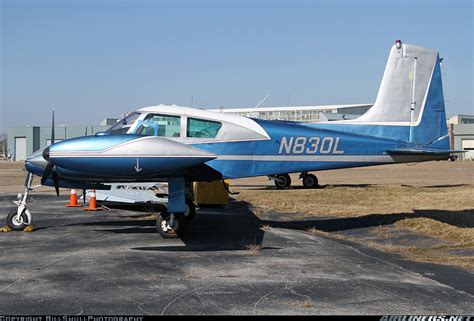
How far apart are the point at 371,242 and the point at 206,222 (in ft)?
15.3

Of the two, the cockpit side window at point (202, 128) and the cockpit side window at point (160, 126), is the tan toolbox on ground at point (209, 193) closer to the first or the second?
the cockpit side window at point (202, 128)

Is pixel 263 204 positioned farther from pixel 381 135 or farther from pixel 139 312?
pixel 139 312

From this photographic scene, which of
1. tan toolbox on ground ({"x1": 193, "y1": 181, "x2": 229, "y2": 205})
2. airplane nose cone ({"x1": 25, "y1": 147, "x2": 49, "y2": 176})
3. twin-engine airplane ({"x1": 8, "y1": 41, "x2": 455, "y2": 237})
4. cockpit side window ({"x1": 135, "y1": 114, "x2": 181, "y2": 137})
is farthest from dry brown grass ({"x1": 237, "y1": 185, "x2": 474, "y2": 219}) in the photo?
airplane nose cone ({"x1": 25, "y1": 147, "x2": 49, "y2": 176})

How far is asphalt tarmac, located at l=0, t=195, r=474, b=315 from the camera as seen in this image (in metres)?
6.86

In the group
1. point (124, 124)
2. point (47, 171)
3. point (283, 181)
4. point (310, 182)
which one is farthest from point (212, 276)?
point (283, 181)

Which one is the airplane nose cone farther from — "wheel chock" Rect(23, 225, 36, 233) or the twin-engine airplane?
"wheel chock" Rect(23, 225, 36, 233)

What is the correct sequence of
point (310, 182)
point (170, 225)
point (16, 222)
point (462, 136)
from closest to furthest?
point (170, 225) → point (16, 222) → point (310, 182) → point (462, 136)

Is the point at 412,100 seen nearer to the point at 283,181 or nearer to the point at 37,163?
the point at 37,163

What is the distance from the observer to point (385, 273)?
899cm

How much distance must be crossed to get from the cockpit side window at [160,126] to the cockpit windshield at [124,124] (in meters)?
0.26

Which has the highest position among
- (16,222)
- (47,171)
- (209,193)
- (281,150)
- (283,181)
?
(281,150)

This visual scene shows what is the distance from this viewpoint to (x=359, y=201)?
2019 cm

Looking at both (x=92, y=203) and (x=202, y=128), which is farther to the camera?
(x=92, y=203)

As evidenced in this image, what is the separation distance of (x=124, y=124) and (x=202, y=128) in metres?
1.80
